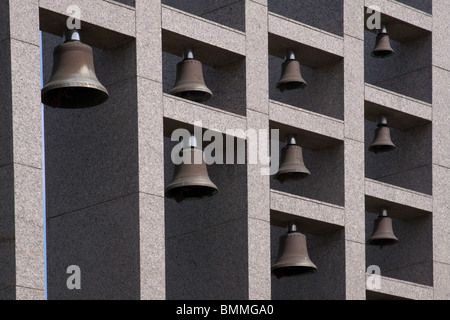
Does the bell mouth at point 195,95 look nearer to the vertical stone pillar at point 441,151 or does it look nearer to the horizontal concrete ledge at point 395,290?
the horizontal concrete ledge at point 395,290

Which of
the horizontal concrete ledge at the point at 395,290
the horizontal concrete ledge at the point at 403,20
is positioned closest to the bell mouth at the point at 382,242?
the horizontal concrete ledge at the point at 395,290

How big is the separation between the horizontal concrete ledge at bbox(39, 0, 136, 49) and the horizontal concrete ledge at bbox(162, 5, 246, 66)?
0.93m

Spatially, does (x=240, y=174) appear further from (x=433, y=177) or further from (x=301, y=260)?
(x=433, y=177)

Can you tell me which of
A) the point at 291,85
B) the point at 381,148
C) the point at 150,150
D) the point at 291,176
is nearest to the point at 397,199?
the point at 381,148

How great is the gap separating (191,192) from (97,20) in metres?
3.18

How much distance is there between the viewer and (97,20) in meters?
30.6

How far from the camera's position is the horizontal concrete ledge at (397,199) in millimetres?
35094

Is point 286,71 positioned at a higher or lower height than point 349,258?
higher

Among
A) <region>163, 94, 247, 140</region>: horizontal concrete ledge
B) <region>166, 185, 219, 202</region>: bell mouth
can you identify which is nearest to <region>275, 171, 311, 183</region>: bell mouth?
<region>163, 94, 247, 140</region>: horizontal concrete ledge

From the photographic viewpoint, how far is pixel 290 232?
33.4 m

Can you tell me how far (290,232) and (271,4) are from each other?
6076 mm
